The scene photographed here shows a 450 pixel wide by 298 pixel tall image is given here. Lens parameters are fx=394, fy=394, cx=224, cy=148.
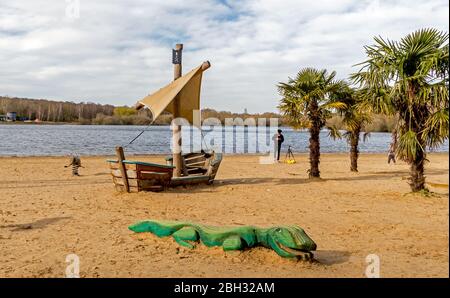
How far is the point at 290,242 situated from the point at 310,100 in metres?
11.0

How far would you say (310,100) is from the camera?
15.8 metres

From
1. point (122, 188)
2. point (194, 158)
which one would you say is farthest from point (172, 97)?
point (194, 158)

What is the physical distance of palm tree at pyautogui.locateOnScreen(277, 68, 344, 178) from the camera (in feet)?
51.2

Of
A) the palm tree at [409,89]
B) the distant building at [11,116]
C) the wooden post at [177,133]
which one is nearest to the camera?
the palm tree at [409,89]

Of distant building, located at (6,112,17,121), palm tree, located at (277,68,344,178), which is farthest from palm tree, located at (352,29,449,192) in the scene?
distant building, located at (6,112,17,121)

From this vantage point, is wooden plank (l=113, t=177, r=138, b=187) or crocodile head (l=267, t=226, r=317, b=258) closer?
crocodile head (l=267, t=226, r=317, b=258)

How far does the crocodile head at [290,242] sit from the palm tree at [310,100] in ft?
33.9

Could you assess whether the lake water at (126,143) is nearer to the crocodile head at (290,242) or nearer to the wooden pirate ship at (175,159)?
the wooden pirate ship at (175,159)

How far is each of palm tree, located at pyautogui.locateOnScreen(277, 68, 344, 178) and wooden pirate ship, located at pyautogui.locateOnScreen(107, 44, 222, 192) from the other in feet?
11.5

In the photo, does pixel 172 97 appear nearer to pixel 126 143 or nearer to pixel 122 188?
pixel 122 188

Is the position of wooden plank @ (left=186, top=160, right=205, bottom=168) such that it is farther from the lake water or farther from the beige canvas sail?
the beige canvas sail

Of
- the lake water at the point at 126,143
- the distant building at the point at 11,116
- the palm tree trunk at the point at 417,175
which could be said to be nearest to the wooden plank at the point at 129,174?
the lake water at the point at 126,143

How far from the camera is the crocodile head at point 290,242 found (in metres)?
5.57
